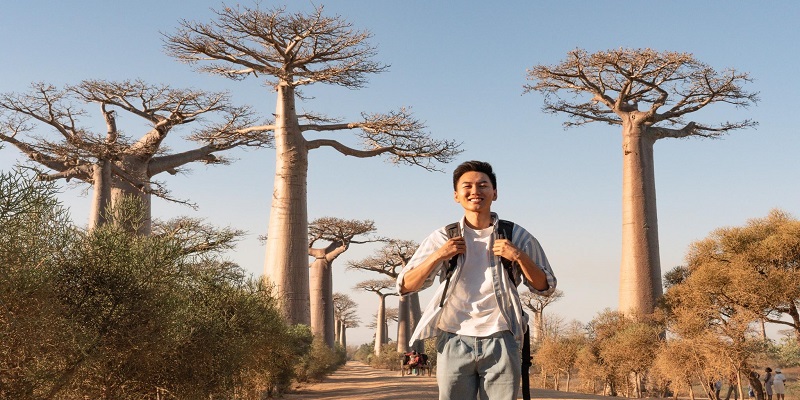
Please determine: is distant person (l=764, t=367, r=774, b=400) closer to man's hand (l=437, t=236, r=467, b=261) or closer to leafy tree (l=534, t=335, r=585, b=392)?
leafy tree (l=534, t=335, r=585, b=392)

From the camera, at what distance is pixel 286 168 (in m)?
15.9

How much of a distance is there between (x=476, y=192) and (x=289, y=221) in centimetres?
1306

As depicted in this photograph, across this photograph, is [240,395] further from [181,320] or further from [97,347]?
[97,347]

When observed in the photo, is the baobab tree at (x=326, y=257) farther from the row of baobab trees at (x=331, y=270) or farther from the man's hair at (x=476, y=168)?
the man's hair at (x=476, y=168)

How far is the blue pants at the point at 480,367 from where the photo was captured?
→ 2.52 m

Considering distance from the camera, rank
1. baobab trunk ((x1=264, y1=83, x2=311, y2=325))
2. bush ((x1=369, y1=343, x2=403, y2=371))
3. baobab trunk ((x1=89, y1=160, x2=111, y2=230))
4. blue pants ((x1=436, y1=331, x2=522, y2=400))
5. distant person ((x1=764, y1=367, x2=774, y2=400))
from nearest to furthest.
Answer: blue pants ((x1=436, y1=331, x2=522, y2=400)) → baobab trunk ((x1=89, y1=160, x2=111, y2=230)) → baobab trunk ((x1=264, y1=83, x2=311, y2=325)) → distant person ((x1=764, y1=367, x2=774, y2=400)) → bush ((x1=369, y1=343, x2=403, y2=371))

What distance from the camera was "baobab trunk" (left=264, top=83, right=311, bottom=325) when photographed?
15.4 meters

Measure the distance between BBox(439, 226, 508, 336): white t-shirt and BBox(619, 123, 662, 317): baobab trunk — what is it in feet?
55.6

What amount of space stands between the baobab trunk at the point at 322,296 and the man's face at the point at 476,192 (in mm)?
26854

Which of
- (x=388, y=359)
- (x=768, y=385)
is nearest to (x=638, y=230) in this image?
(x=768, y=385)

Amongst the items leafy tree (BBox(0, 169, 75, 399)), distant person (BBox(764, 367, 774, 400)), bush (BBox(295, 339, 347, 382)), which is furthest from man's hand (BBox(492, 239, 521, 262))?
distant person (BBox(764, 367, 774, 400))

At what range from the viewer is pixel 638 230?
63.5 feet

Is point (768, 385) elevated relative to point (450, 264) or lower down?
lower down

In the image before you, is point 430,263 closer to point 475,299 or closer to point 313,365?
point 475,299
